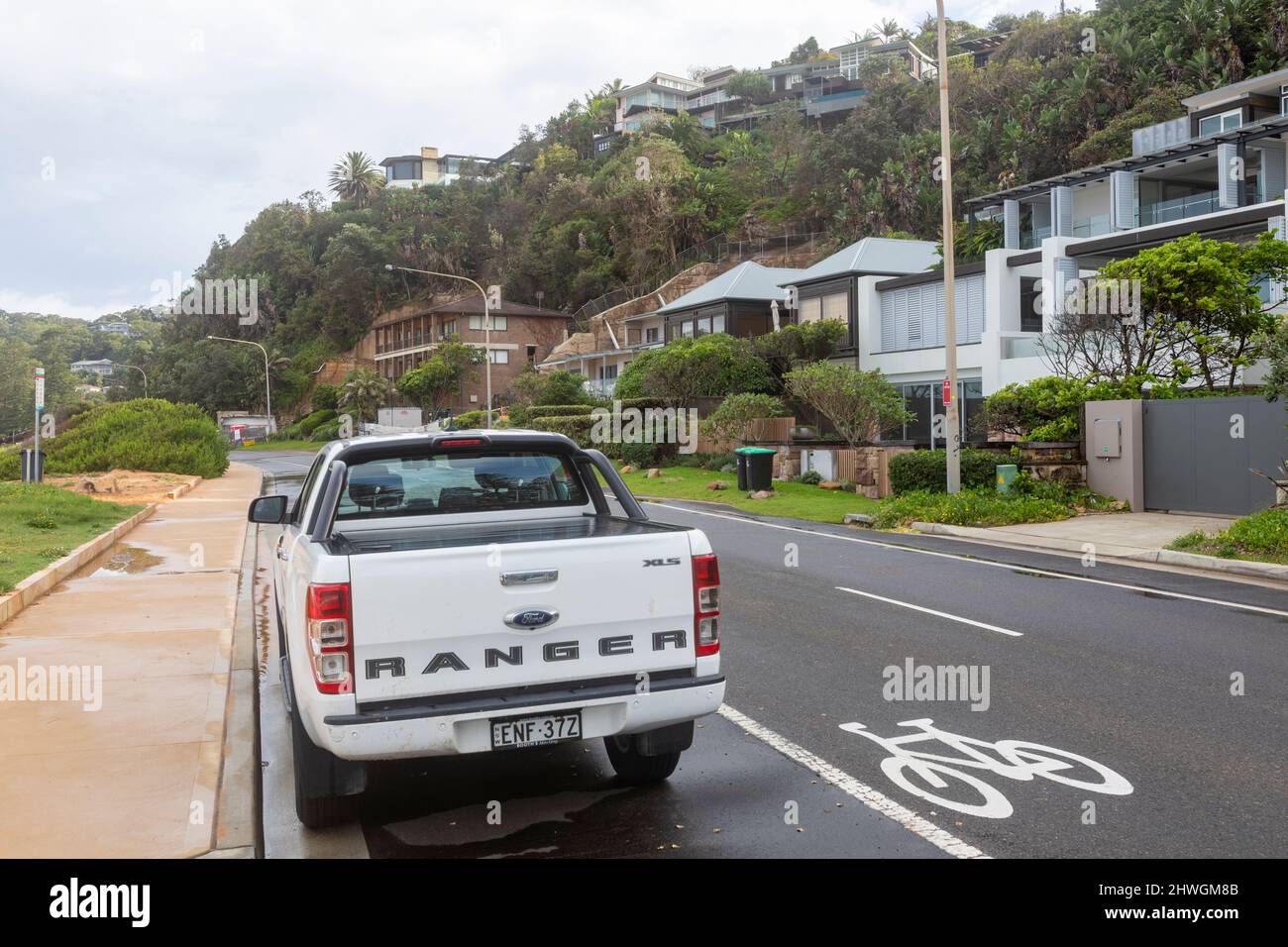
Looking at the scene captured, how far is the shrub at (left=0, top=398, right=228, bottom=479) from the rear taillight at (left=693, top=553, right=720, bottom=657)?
103ft

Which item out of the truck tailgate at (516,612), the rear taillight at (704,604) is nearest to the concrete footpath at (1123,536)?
the rear taillight at (704,604)

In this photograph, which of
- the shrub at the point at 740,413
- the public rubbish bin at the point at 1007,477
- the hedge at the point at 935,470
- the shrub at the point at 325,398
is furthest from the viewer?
the shrub at the point at 325,398

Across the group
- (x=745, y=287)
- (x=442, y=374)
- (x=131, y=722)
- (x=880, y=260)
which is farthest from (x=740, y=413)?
(x=442, y=374)

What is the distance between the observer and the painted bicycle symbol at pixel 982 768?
17.6 feet

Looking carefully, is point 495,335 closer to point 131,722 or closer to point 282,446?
point 282,446

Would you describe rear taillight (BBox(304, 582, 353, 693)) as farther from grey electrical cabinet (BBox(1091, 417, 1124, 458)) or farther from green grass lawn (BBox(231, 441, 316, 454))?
green grass lawn (BBox(231, 441, 316, 454))

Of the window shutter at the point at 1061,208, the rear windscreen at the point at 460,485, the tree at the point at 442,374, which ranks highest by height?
the window shutter at the point at 1061,208

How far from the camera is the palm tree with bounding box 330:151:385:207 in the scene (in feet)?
395

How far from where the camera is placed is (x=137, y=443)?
3344 centimetres

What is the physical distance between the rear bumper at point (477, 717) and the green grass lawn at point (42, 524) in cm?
806

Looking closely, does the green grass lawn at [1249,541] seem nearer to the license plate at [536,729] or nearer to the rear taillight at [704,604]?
the rear taillight at [704,604]

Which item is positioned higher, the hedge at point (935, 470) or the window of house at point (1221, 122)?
the window of house at point (1221, 122)

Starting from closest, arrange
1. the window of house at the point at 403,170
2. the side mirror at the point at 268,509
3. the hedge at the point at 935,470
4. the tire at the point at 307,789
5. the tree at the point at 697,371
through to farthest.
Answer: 1. the tire at the point at 307,789
2. the side mirror at the point at 268,509
3. the hedge at the point at 935,470
4. the tree at the point at 697,371
5. the window of house at the point at 403,170

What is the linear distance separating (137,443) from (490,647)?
32.5m
